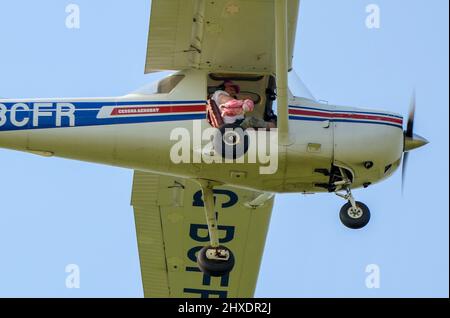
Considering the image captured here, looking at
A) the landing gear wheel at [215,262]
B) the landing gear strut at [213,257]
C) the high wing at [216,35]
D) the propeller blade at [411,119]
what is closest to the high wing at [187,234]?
the landing gear strut at [213,257]

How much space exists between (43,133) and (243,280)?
5420 mm

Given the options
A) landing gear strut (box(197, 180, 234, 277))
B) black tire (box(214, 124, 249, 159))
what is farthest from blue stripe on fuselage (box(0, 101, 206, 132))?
landing gear strut (box(197, 180, 234, 277))

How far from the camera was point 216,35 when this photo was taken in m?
15.9

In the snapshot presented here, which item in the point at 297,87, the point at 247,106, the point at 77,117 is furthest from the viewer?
the point at 297,87

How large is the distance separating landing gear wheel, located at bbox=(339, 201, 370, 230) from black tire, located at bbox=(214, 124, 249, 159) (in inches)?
60.6

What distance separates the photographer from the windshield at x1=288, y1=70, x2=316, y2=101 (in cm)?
1630

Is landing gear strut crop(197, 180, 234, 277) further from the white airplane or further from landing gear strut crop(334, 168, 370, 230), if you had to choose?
landing gear strut crop(334, 168, 370, 230)

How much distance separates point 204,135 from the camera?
15.7 meters

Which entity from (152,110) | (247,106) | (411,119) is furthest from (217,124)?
(411,119)

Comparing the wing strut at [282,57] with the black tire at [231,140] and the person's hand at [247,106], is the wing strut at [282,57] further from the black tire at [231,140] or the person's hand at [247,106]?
the black tire at [231,140]

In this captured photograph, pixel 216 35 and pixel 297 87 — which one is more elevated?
pixel 216 35

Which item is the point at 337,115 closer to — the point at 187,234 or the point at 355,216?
the point at 355,216

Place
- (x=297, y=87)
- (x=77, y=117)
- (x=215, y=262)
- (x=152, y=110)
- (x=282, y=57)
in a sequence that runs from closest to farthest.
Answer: (x=282, y=57)
(x=77, y=117)
(x=152, y=110)
(x=215, y=262)
(x=297, y=87)

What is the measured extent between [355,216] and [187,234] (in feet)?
12.1
